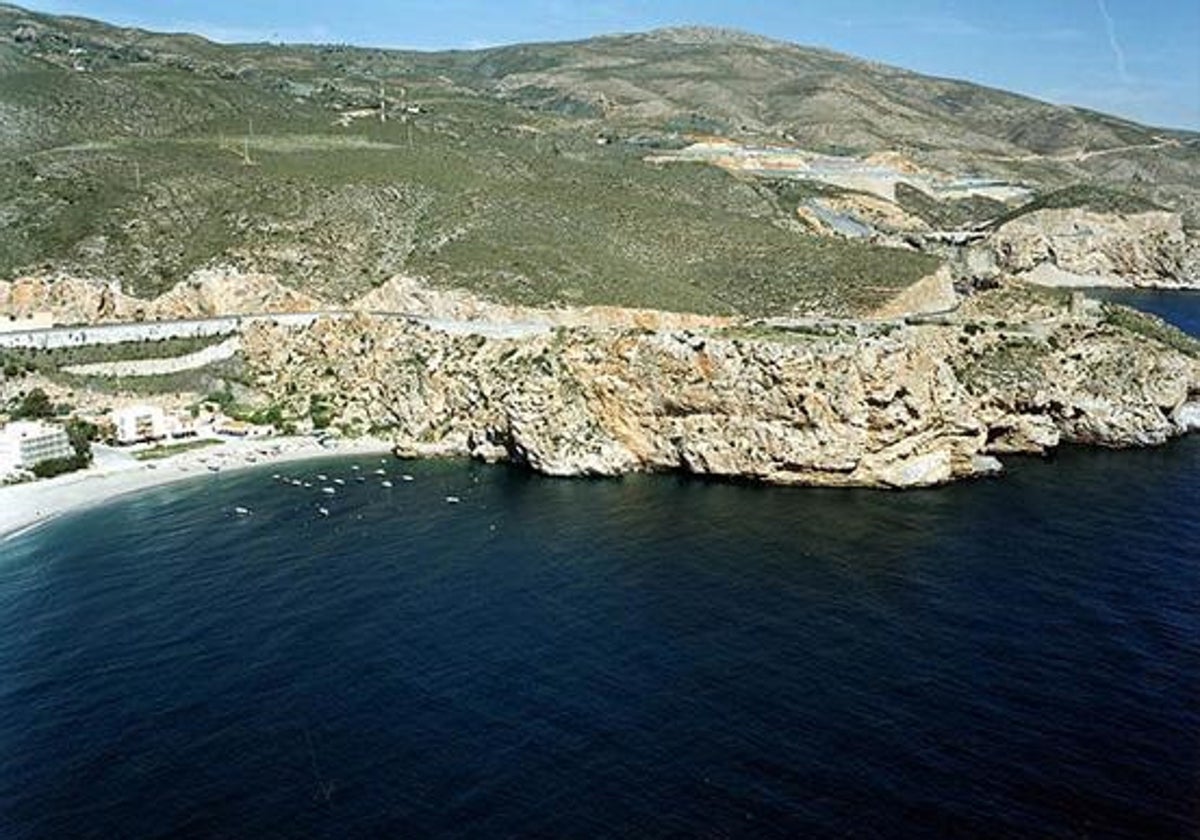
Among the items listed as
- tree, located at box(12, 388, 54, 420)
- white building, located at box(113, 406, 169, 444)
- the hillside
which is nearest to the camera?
white building, located at box(113, 406, 169, 444)

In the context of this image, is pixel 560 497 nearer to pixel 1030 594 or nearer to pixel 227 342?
pixel 1030 594

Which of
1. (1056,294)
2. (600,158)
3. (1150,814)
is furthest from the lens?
(600,158)

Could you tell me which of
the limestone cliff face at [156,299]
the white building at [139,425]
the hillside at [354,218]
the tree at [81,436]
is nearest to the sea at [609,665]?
the tree at [81,436]

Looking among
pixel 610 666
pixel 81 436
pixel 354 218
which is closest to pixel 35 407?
pixel 81 436

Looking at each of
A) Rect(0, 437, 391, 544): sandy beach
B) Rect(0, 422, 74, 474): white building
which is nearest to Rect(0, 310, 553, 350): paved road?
Rect(0, 437, 391, 544): sandy beach

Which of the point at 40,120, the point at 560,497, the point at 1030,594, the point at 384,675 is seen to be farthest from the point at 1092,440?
the point at 40,120

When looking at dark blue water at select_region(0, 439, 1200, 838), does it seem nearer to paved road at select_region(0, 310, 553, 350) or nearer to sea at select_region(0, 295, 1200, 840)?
sea at select_region(0, 295, 1200, 840)

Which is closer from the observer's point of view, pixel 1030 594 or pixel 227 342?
pixel 1030 594
